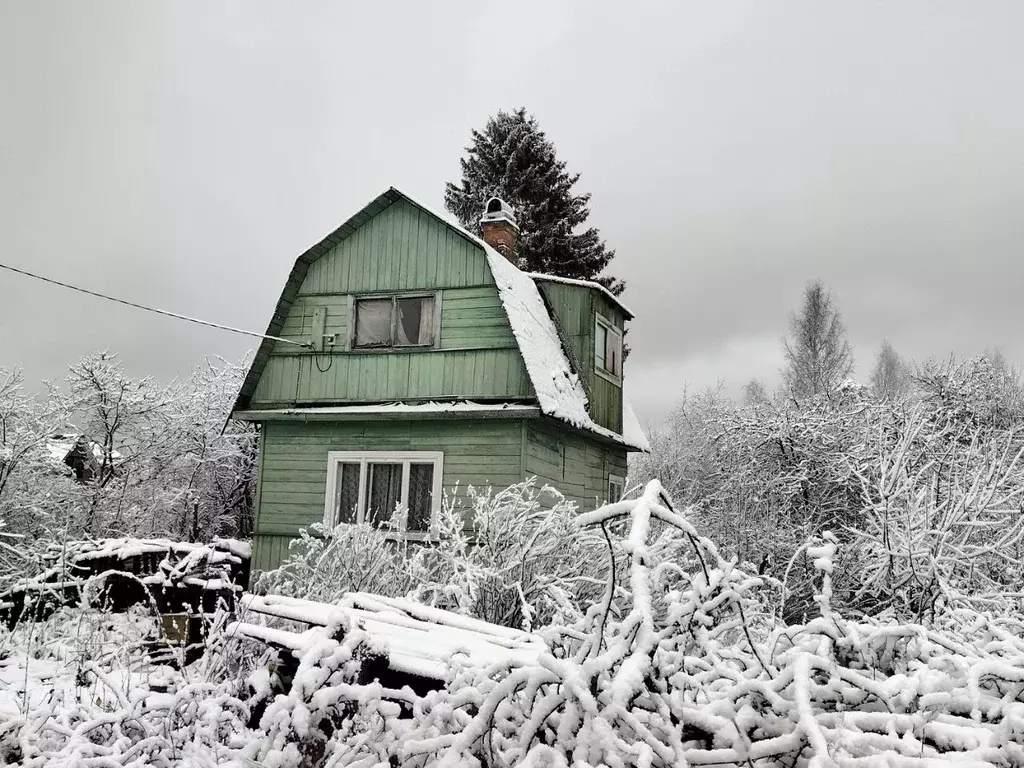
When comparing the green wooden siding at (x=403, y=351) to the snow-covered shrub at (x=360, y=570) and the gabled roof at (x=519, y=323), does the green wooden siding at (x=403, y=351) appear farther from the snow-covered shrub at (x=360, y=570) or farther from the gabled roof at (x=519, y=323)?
the snow-covered shrub at (x=360, y=570)

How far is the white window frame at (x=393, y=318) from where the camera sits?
40.5ft

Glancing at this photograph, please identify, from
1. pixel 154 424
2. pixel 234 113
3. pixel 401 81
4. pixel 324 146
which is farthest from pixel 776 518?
pixel 324 146

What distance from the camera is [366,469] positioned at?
40.2ft

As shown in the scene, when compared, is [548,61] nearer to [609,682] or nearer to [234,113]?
[234,113]

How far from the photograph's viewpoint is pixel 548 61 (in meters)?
28.3

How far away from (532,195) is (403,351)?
60.0 ft

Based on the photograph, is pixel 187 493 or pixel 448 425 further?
pixel 187 493

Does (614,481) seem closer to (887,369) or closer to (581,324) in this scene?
(581,324)

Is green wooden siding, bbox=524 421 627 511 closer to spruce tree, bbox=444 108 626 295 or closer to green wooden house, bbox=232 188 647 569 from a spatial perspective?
green wooden house, bbox=232 188 647 569

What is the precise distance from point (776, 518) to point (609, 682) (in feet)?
50.0

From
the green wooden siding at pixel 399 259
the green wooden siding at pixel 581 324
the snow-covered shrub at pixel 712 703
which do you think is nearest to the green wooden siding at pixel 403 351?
the green wooden siding at pixel 399 259

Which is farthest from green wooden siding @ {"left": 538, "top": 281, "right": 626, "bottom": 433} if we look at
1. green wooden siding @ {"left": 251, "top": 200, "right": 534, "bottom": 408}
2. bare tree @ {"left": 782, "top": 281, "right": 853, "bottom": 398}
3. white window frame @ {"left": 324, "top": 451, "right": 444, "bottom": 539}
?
bare tree @ {"left": 782, "top": 281, "right": 853, "bottom": 398}

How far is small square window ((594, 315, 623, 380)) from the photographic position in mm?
14430

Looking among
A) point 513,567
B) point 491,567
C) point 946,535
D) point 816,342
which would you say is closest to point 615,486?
point 946,535
